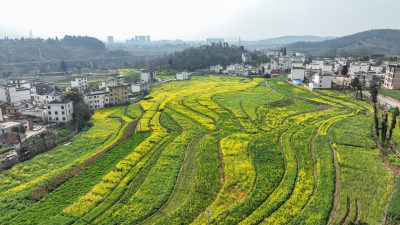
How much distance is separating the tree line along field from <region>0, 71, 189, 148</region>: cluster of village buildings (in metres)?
7.19

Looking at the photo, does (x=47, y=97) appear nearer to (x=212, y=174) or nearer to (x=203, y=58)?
(x=212, y=174)

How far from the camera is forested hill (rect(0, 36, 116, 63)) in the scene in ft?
415

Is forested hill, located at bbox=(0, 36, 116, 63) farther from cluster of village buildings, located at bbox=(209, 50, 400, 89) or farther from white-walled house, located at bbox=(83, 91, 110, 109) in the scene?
white-walled house, located at bbox=(83, 91, 110, 109)

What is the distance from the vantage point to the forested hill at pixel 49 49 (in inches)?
4984

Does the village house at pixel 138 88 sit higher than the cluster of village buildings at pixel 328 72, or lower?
lower

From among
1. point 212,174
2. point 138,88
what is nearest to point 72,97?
point 138,88

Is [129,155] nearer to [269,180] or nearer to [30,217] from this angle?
[30,217]

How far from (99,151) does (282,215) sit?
20268 millimetres

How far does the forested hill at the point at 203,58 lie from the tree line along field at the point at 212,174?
7201cm

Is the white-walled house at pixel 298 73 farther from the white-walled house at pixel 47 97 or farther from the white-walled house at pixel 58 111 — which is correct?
the white-walled house at pixel 47 97

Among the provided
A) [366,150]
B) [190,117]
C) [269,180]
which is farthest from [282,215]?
[190,117]

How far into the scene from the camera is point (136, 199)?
796 inches

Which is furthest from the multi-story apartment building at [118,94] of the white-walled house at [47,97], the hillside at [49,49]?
the hillside at [49,49]

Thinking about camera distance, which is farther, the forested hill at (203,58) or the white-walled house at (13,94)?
the forested hill at (203,58)
